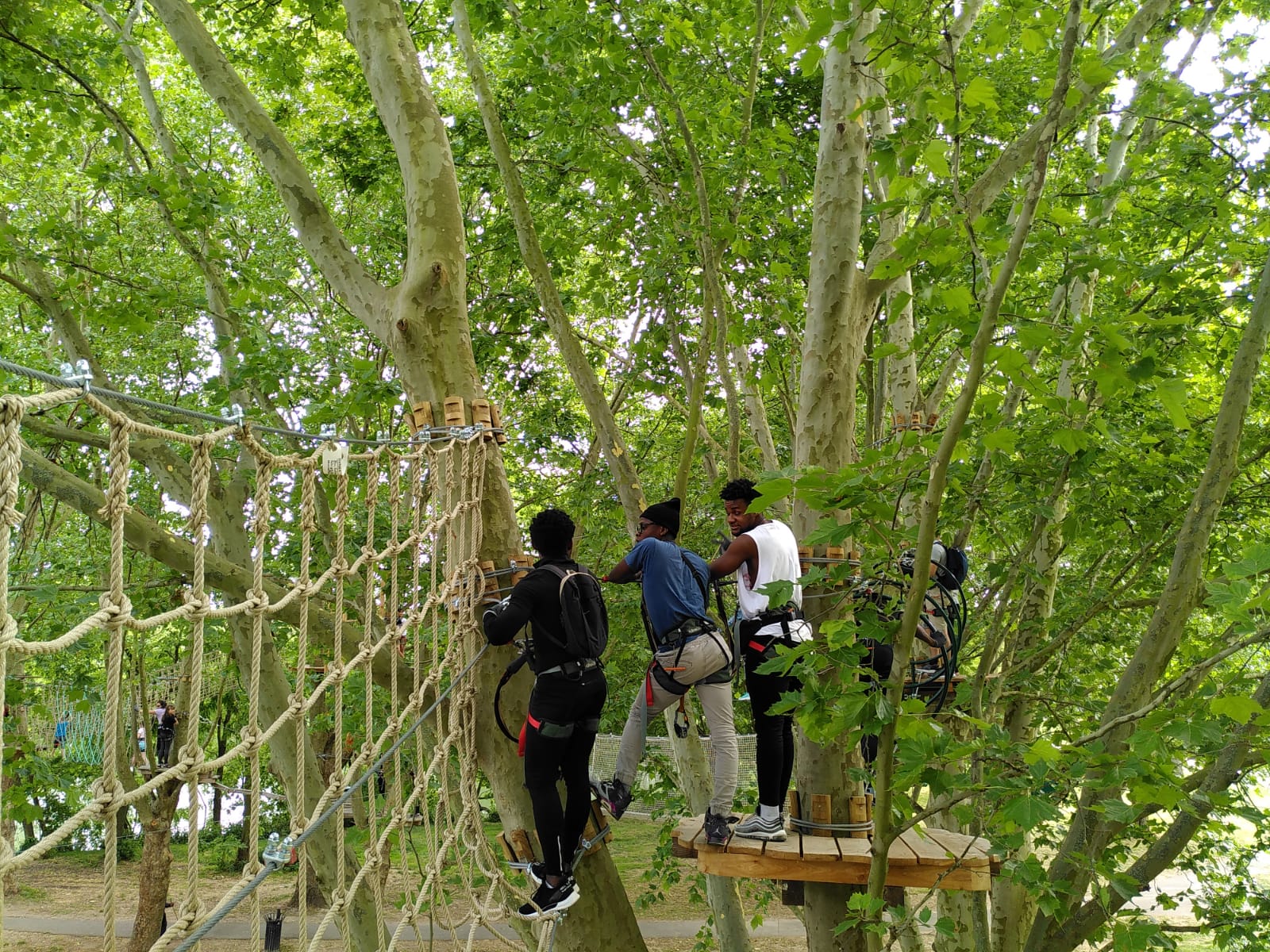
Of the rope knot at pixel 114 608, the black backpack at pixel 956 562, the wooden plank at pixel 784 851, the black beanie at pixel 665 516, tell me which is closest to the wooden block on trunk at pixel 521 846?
the wooden plank at pixel 784 851

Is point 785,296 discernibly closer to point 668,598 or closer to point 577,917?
point 668,598

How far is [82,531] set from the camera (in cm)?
1140

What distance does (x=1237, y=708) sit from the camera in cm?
195

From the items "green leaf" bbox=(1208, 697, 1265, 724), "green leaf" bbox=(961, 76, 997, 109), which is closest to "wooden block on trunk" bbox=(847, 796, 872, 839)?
"green leaf" bbox=(1208, 697, 1265, 724)

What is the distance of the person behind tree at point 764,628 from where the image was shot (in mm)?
3346

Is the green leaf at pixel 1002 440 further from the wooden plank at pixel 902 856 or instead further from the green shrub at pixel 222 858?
the green shrub at pixel 222 858

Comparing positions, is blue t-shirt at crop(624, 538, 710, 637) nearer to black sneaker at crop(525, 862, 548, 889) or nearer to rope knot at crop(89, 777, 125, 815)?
black sneaker at crop(525, 862, 548, 889)

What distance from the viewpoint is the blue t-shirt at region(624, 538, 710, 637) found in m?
3.52

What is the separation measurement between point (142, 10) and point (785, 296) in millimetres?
6413

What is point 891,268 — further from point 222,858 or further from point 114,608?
point 222,858

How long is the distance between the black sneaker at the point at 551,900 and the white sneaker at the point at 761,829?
1.95ft

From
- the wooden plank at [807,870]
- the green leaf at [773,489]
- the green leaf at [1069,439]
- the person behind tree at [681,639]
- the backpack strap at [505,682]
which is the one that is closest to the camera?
the green leaf at [773,489]

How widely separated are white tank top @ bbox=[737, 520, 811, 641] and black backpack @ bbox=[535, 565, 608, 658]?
0.51 m

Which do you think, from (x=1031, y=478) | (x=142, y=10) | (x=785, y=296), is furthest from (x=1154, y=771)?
(x=142, y=10)
